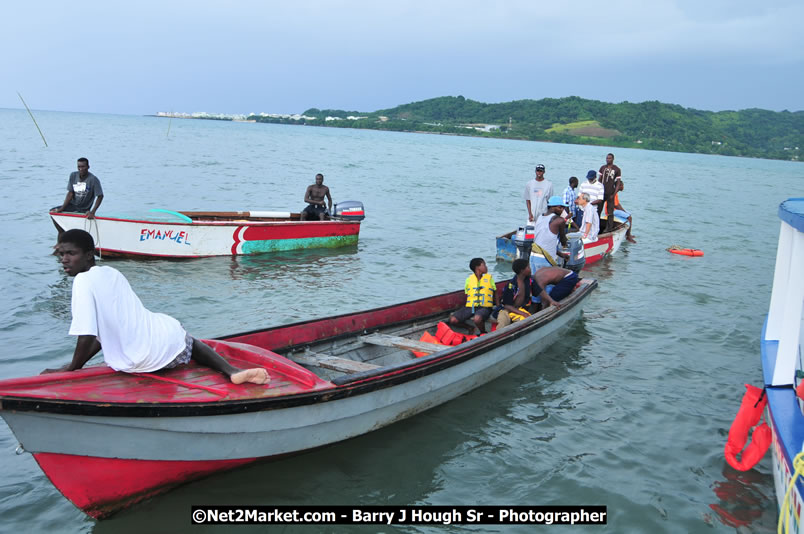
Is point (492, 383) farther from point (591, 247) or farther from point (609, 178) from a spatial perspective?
point (609, 178)

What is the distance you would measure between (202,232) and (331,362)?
756 centimetres

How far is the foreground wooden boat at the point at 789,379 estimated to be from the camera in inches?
164

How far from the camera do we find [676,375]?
8.25m

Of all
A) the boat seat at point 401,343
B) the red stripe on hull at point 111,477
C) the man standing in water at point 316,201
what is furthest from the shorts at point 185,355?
the man standing in water at point 316,201

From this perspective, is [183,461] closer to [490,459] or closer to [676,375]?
[490,459]

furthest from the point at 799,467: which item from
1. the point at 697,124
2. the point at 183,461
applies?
the point at 697,124

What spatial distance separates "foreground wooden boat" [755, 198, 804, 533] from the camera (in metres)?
4.17

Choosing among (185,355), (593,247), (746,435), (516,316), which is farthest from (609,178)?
(185,355)

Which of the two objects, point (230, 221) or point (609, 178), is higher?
point (609, 178)

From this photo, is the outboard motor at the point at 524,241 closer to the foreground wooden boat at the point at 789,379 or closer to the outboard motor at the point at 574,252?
the outboard motor at the point at 574,252

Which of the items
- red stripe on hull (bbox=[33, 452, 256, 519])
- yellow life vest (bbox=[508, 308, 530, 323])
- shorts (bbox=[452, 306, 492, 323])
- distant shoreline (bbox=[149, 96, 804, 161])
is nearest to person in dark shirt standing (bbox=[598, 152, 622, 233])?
yellow life vest (bbox=[508, 308, 530, 323])

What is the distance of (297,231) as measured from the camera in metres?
14.2

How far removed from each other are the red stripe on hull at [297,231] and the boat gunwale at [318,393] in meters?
6.40

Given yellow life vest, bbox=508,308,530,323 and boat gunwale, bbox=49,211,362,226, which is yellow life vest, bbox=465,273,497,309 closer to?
yellow life vest, bbox=508,308,530,323
